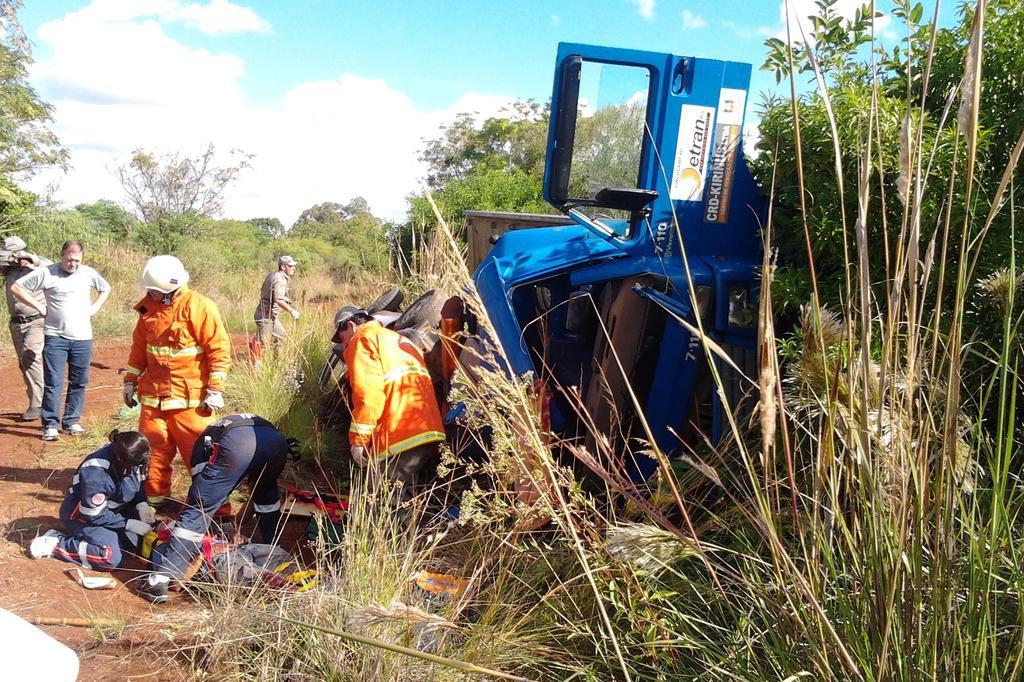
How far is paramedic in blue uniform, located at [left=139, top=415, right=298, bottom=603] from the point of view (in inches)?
156

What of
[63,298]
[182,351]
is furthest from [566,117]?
[63,298]

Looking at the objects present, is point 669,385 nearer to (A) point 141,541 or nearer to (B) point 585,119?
(B) point 585,119

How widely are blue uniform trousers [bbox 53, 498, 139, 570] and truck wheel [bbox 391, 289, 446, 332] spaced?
2.81m

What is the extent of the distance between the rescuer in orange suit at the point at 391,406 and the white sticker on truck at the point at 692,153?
171 centimetres

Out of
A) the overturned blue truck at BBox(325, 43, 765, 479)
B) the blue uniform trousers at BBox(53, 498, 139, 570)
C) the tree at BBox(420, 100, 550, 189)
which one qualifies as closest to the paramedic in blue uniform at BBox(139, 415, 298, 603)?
the blue uniform trousers at BBox(53, 498, 139, 570)

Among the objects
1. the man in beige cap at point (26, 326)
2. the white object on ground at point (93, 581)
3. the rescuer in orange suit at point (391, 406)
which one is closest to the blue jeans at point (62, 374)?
the man in beige cap at point (26, 326)

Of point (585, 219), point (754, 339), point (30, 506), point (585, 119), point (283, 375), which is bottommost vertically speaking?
point (30, 506)

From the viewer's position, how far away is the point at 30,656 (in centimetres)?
133

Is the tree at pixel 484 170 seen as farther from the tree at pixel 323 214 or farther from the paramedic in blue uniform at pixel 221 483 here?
the tree at pixel 323 214

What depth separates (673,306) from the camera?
11.7 feet

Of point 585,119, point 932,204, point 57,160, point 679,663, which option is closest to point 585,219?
point 585,119

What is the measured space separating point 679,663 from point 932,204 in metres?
1.82

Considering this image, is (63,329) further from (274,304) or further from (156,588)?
(156,588)

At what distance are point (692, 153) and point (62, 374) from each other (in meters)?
5.36
